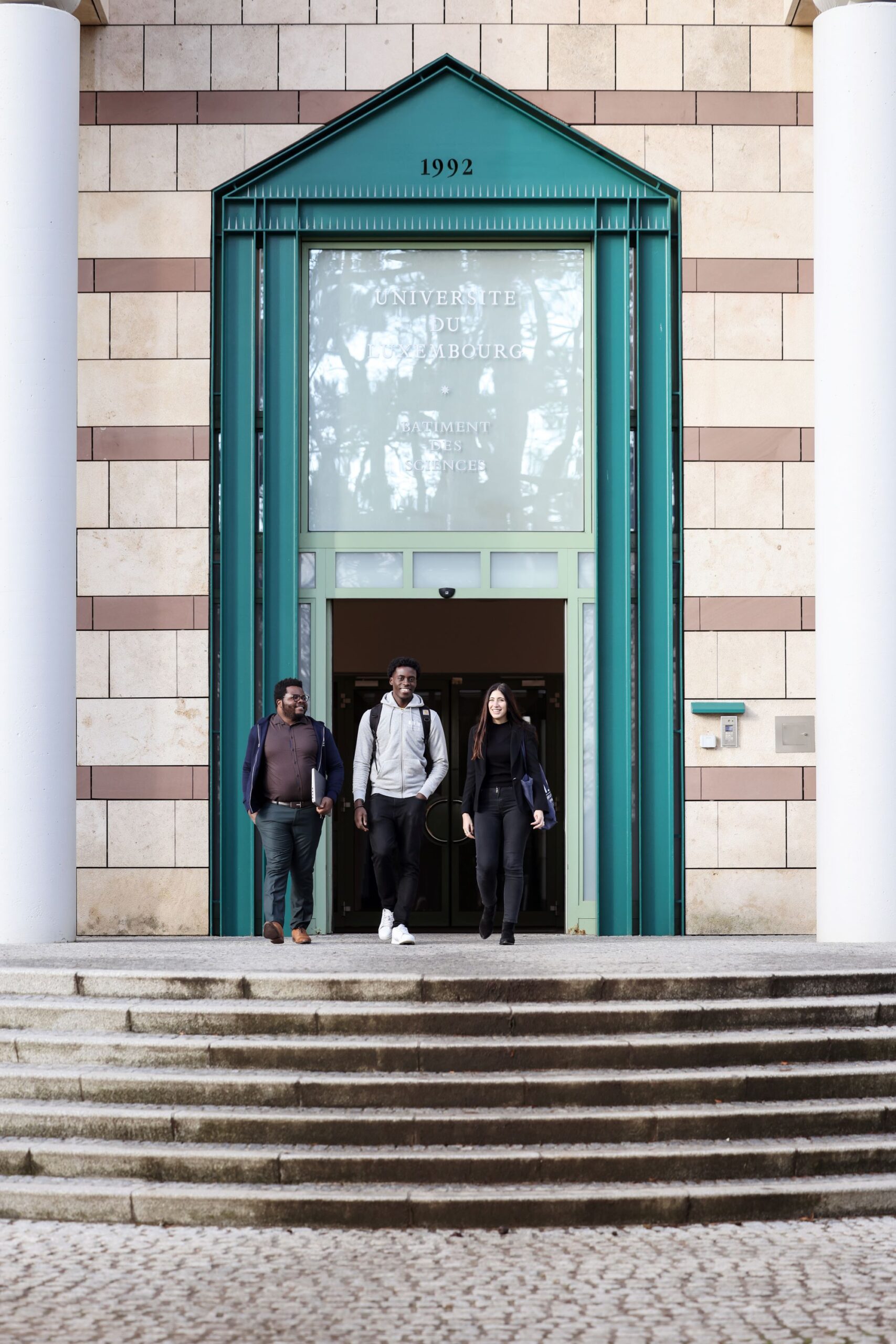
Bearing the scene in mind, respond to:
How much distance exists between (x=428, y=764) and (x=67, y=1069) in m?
3.41

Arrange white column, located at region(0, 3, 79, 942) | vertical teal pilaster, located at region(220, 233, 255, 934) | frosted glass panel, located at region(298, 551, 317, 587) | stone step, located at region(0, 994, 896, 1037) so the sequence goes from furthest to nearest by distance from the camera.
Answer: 1. frosted glass panel, located at region(298, 551, 317, 587)
2. vertical teal pilaster, located at region(220, 233, 255, 934)
3. white column, located at region(0, 3, 79, 942)
4. stone step, located at region(0, 994, 896, 1037)

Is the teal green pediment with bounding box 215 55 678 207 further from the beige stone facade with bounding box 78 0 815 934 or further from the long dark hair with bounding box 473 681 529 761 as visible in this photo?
the long dark hair with bounding box 473 681 529 761

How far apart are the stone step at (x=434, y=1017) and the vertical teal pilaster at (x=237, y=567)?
12.6ft

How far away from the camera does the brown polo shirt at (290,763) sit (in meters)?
9.48

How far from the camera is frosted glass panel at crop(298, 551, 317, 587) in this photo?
1151 cm

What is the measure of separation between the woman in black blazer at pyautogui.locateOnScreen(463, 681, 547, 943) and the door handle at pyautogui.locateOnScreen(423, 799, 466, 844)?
3.78 meters

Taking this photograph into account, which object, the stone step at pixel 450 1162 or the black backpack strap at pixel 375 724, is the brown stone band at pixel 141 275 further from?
the stone step at pixel 450 1162

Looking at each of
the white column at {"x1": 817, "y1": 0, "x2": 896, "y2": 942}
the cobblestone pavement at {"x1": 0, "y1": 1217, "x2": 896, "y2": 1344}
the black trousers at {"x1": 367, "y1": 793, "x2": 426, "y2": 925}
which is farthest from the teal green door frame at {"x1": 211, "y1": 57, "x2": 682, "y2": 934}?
the cobblestone pavement at {"x1": 0, "y1": 1217, "x2": 896, "y2": 1344}

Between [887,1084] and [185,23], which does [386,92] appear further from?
[887,1084]

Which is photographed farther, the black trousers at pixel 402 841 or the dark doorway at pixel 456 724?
the dark doorway at pixel 456 724

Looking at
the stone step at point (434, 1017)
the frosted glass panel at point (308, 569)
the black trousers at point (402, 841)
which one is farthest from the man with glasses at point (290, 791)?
the stone step at point (434, 1017)

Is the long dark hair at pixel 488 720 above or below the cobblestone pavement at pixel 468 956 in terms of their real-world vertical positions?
above

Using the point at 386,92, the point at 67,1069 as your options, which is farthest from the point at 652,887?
the point at 386,92

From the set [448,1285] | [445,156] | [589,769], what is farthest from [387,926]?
[445,156]
